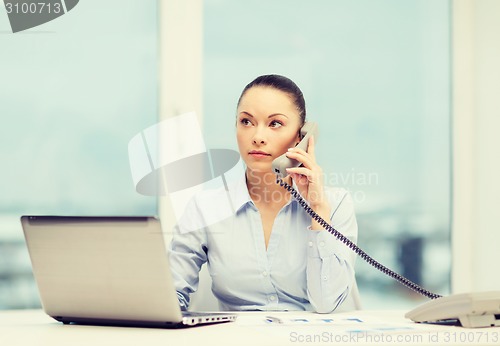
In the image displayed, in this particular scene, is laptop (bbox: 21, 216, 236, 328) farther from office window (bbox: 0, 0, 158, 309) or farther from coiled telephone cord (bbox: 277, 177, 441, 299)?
office window (bbox: 0, 0, 158, 309)

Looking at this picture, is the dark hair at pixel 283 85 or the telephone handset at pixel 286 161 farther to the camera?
the dark hair at pixel 283 85

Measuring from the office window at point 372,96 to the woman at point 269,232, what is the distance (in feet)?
3.45

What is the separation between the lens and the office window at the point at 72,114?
3094 mm

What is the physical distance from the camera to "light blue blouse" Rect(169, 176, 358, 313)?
6.44 ft

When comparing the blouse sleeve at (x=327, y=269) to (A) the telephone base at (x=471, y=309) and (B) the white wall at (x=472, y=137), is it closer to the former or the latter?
(A) the telephone base at (x=471, y=309)

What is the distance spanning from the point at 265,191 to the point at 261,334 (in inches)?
33.5

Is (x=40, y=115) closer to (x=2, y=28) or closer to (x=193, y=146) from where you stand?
(x=2, y=28)

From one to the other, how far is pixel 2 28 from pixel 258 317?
2.07 meters

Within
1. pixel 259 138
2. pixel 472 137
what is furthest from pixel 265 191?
pixel 472 137

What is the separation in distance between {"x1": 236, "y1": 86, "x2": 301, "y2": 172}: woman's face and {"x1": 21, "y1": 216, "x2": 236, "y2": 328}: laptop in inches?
27.8

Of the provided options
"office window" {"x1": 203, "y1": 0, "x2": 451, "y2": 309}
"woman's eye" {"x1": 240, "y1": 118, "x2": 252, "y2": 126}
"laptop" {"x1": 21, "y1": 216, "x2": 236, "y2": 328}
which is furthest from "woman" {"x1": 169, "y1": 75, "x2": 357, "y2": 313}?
"office window" {"x1": 203, "y1": 0, "x2": 451, "y2": 309}

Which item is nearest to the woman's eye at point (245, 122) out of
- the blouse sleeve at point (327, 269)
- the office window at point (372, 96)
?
the blouse sleeve at point (327, 269)

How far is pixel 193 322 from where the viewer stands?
1.40 m

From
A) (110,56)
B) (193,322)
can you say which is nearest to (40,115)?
(110,56)
